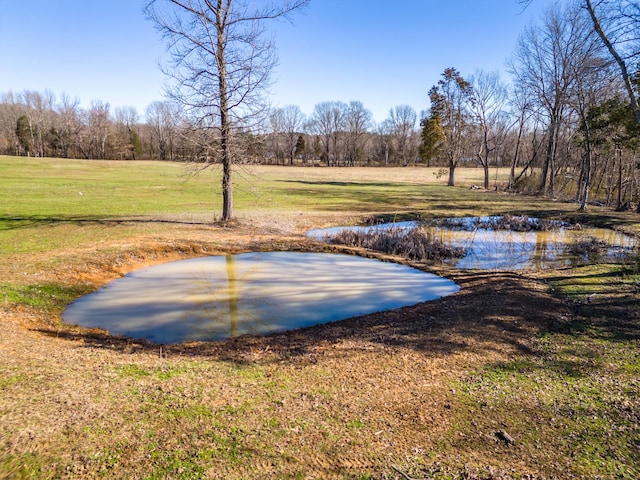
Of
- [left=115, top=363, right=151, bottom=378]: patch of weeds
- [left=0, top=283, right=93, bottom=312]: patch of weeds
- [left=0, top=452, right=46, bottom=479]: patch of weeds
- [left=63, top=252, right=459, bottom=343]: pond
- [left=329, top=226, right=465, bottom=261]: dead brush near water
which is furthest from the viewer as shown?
[left=329, top=226, right=465, bottom=261]: dead brush near water

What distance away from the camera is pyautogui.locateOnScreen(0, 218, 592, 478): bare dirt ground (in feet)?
11.5

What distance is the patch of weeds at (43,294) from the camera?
8.30 m

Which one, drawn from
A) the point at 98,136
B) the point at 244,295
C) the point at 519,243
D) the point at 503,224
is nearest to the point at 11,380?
the point at 244,295

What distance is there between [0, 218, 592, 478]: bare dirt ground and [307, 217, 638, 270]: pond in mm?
5456

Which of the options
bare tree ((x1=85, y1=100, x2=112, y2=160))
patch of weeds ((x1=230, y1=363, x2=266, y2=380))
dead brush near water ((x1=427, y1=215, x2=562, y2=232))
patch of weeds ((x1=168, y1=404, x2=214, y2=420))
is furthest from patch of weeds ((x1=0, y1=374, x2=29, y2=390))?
bare tree ((x1=85, y1=100, x2=112, y2=160))

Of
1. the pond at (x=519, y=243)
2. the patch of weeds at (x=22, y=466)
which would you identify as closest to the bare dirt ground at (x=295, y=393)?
the patch of weeds at (x=22, y=466)

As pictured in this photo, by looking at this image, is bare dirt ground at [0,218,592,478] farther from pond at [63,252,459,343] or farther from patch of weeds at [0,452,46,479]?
pond at [63,252,459,343]

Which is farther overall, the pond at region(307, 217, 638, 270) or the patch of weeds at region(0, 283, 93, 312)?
the pond at region(307, 217, 638, 270)

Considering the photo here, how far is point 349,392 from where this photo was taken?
15.8 feet

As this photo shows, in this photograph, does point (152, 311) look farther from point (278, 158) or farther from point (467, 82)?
point (278, 158)

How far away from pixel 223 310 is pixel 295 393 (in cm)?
456

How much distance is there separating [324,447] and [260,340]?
11.4 feet

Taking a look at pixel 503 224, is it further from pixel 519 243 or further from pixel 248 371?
pixel 248 371

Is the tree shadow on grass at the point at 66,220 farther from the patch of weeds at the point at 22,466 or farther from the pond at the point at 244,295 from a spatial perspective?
the patch of weeds at the point at 22,466
